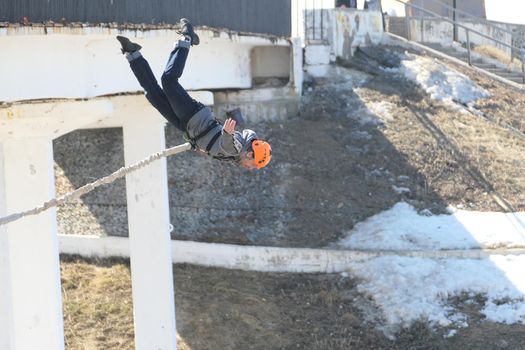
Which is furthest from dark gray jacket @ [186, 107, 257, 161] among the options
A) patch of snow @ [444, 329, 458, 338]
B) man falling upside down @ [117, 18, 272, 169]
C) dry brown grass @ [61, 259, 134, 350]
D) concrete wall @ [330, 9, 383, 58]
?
concrete wall @ [330, 9, 383, 58]

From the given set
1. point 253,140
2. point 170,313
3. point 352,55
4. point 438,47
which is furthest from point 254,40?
point 438,47

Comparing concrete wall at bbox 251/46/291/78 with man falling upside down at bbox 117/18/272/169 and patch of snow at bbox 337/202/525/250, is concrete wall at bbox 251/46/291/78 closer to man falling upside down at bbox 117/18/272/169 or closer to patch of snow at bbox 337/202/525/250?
patch of snow at bbox 337/202/525/250

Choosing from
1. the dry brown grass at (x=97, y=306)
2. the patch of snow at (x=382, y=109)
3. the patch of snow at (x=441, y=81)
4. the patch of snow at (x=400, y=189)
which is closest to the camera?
the dry brown grass at (x=97, y=306)

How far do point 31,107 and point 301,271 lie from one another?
27.1 ft

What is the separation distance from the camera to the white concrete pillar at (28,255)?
1019 centimetres

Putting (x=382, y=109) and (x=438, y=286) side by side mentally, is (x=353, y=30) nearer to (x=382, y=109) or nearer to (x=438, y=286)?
A: (x=382, y=109)

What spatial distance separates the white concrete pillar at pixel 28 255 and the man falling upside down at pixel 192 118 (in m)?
2.63

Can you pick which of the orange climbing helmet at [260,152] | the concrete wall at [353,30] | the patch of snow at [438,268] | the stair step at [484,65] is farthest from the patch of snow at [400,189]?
the orange climbing helmet at [260,152]

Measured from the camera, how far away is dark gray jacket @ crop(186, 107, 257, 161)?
25.3ft

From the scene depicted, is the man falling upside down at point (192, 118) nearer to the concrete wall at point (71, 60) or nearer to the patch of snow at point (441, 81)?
the concrete wall at point (71, 60)

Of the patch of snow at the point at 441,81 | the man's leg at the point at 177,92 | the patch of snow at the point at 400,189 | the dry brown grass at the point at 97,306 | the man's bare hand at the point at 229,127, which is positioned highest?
the man's leg at the point at 177,92

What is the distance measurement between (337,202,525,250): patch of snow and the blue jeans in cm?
959

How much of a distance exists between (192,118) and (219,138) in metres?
0.36

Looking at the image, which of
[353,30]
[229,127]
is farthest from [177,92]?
[353,30]
